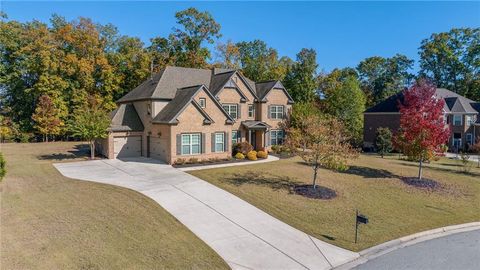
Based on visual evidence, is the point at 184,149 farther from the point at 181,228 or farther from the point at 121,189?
the point at 181,228

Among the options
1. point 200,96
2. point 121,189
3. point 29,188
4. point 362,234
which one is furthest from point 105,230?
point 200,96

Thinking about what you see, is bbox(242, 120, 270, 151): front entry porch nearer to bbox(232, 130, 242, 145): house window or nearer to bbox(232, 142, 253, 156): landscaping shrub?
bbox(232, 130, 242, 145): house window

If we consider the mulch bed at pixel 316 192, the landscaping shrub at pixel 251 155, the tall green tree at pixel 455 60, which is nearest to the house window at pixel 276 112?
the landscaping shrub at pixel 251 155

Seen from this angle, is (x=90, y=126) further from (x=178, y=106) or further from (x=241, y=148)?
(x=241, y=148)

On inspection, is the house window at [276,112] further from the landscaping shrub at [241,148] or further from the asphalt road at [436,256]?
the asphalt road at [436,256]

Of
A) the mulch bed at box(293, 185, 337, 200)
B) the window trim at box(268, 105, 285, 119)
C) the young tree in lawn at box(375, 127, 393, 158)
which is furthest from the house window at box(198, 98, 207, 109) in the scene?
the young tree in lawn at box(375, 127, 393, 158)

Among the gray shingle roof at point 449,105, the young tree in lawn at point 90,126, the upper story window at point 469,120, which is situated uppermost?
the gray shingle roof at point 449,105
